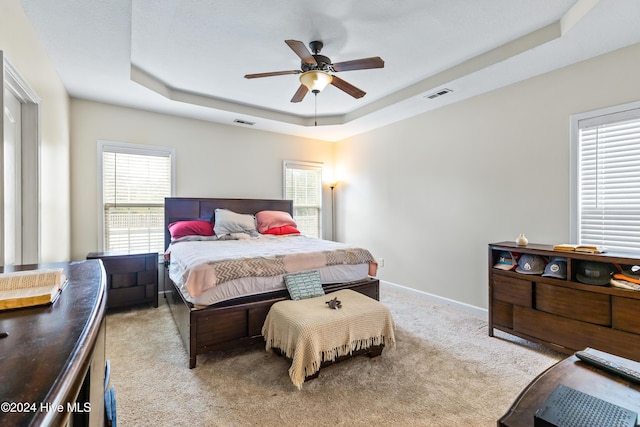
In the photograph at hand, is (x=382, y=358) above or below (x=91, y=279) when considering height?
below

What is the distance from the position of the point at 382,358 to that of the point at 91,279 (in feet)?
6.97

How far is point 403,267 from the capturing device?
4.43 meters

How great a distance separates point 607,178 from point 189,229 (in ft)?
14.8

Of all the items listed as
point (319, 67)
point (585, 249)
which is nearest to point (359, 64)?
point (319, 67)

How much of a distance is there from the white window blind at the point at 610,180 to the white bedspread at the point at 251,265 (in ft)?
6.62

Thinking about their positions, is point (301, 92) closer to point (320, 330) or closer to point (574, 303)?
point (320, 330)

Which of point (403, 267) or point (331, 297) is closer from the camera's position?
point (331, 297)

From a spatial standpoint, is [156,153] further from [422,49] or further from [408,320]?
[408,320]

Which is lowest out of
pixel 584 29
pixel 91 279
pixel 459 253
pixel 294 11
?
pixel 459 253

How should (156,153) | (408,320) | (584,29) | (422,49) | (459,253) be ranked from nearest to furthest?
(584,29), (422,49), (408,320), (459,253), (156,153)

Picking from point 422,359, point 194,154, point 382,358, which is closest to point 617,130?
point 422,359

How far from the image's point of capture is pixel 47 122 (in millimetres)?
2584

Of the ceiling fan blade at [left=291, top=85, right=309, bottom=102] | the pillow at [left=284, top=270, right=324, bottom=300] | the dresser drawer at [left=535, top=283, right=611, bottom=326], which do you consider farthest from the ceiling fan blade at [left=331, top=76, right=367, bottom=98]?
the dresser drawer at [left=535, top=283, right=611, bottom=326]

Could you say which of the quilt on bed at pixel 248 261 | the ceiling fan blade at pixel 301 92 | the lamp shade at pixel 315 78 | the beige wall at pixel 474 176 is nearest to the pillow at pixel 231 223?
the quilt on bed at pixel 248 261
